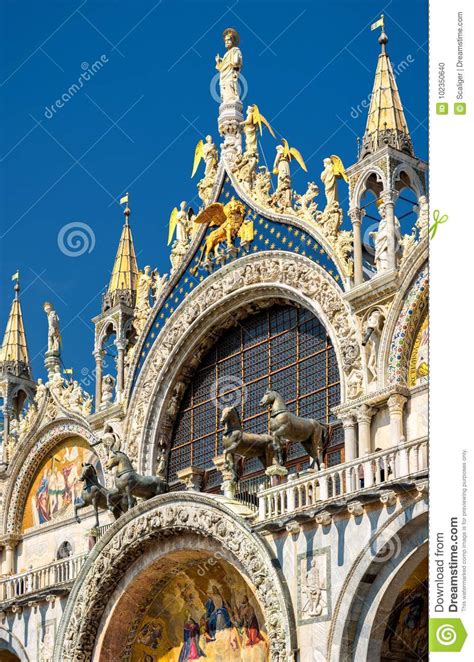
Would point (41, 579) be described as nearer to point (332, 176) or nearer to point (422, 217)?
point (332, 176)

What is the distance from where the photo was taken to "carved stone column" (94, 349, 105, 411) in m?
33.0

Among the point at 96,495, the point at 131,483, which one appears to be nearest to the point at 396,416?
the point at 131,483

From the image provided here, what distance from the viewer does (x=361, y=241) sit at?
2688 centimetres

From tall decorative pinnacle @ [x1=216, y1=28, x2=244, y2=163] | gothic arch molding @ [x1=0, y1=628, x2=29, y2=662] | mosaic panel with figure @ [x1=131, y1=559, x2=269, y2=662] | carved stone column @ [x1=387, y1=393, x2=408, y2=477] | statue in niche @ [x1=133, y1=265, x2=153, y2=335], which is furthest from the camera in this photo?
statue in niche @ [x1=133, y1=265, x2=153, y2=335]

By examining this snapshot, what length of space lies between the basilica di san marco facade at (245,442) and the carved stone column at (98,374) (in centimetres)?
5

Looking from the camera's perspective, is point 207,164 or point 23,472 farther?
point 23,472

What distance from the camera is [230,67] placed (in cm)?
3162

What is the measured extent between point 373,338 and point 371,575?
208 inches

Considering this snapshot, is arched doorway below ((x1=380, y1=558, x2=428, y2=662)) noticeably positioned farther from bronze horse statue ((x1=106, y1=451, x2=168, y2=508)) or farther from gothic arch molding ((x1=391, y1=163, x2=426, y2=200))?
gothic arch molding ((x1=391, y1=163, x2=426, y2=200))

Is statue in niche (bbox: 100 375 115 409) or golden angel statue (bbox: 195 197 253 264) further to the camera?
statue in niche (bbox: 100 375 115 409)

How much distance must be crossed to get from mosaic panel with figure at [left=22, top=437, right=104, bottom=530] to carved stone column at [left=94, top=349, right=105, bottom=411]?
3.71ft

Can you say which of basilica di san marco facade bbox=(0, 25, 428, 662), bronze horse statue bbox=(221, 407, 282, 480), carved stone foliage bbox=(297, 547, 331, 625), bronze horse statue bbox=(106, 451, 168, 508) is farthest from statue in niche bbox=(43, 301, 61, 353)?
carved stone foliage bbox=(297, 547, 331, 625)
